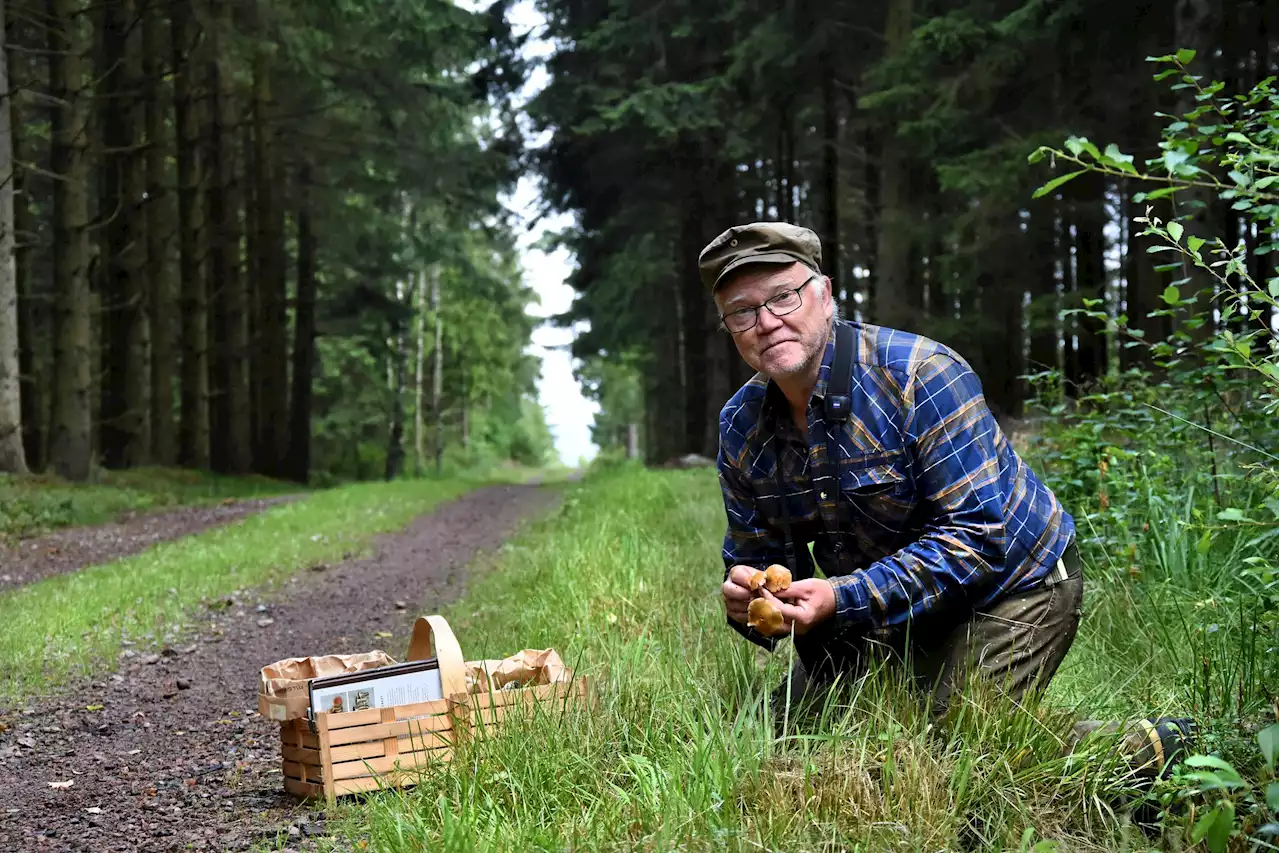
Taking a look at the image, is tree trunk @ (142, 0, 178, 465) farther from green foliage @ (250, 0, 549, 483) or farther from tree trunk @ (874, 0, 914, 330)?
tree trunk @ (874, 0, 914, 330)

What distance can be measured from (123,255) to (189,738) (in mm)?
17169

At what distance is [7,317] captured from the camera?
591 inches

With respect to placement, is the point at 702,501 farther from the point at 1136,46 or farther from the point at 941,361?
the point at 941,361

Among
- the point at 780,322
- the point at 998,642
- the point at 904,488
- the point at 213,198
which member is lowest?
the point at 998,642

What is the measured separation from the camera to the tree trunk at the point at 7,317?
1495cm

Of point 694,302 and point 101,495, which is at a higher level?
point 694,302

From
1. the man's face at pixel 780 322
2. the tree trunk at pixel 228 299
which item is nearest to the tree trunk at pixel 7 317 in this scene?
the tree trunk at pixel 228 299

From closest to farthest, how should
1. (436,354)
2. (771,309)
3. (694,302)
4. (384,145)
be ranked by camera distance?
(771,309) → (384,145) → (694,302) → (436,354)

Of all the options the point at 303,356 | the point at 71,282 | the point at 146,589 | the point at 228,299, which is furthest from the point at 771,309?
the point at 303,356

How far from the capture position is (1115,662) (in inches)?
169

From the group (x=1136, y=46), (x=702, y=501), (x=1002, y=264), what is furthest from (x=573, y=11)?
(x=702, y=501)

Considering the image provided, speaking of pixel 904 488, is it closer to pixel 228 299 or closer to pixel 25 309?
pixel 25 309

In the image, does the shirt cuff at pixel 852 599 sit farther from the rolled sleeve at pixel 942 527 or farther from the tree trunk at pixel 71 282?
the tree trunk at pixel 71 282

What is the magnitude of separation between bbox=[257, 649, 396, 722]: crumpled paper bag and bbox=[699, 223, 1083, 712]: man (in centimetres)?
154
